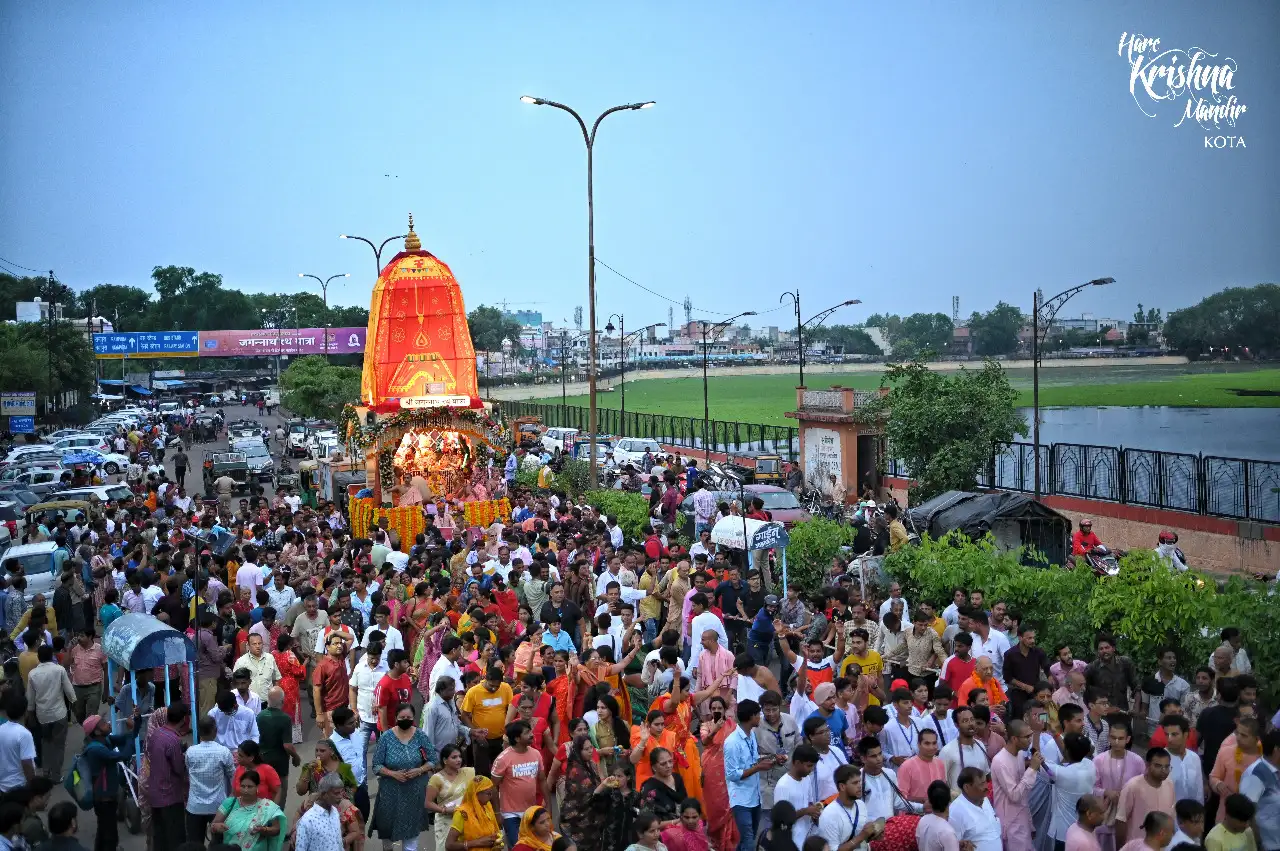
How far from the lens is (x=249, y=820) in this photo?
8180 millimetres

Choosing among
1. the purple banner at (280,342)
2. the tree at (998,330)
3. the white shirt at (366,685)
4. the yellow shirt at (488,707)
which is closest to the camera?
the yellow shirt at (488,707)

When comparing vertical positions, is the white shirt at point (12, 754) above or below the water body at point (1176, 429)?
above

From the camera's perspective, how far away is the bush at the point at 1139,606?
10922mm

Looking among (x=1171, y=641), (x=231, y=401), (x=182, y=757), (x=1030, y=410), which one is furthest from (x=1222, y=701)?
(x=231, y=401)

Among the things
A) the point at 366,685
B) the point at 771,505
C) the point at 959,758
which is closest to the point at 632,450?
the point at 771,505

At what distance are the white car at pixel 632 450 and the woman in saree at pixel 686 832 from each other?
1184 inches

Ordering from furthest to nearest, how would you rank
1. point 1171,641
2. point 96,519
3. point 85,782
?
point 96,519 < point 1171,641 < point 85,782

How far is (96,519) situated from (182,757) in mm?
16618

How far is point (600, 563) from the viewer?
16.5 meters

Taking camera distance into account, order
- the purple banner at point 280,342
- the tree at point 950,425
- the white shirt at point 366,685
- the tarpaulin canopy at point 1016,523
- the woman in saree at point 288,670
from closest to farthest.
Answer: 1. the white shirt at point 366,685
2. the woman in saree at point 288,670
3. the tarpaulin canopy at point 1016,523
4. the tree at point 950,425
5. the purple banner at point 280,342

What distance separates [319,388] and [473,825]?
201 ft

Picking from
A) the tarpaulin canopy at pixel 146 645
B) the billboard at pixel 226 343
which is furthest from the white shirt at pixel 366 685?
the billboard at pixel 226 343

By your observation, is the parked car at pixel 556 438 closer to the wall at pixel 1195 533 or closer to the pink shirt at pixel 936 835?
the wall at pixel 1195 533

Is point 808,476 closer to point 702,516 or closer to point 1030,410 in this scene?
point 702,516
